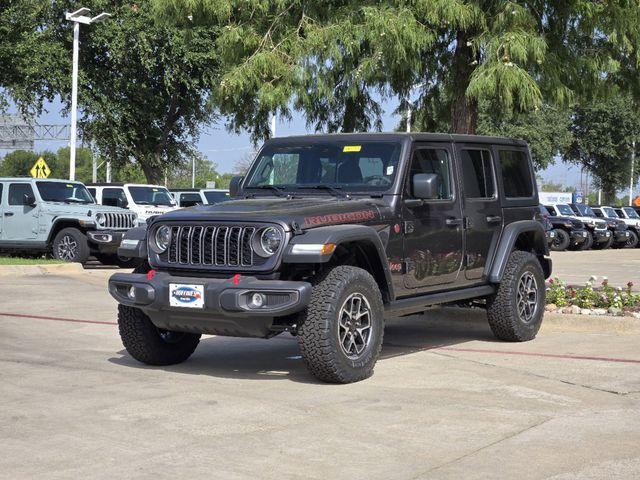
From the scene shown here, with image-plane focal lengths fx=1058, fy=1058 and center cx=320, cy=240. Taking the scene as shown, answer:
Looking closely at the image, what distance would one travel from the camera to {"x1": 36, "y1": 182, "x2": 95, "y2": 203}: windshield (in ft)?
70.4

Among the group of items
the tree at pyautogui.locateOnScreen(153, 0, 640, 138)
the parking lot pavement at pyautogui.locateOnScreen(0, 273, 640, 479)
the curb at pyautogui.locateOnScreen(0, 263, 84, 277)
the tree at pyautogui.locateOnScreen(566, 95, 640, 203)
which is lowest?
the parking lot pavement at pyautogui.locateOnScreen(0, 273, 640, 479)

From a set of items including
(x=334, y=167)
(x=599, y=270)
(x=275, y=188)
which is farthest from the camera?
(x=599, y=270)

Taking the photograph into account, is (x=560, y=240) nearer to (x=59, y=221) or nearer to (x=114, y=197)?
(x=114, y=197)

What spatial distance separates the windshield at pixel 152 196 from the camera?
25.0m

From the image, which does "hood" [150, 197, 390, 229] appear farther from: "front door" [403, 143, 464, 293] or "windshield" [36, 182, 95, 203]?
"windshield" [36, 182, 95, 203]

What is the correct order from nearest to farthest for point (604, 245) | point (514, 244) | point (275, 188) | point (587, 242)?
point (275, 188) → point (514, 244) → point (587, 242) → point (604, 245)

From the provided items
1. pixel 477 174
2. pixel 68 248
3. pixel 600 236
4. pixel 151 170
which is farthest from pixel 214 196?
pixel 477 174

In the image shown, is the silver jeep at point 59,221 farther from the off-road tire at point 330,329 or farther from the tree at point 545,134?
the tree at point 545,134

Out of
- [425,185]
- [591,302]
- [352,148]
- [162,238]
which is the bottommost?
[591,302]

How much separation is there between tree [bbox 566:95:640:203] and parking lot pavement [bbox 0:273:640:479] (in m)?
50.3

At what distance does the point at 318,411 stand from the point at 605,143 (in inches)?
2246

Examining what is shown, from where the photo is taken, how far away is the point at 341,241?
25.1 ft

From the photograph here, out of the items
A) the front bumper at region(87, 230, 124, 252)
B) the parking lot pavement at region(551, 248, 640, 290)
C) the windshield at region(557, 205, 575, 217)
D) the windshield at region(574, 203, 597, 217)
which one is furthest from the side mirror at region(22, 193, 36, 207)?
the windshield at region(574, 203, 597, 217)

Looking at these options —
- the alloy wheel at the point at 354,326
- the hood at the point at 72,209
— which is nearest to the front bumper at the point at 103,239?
the hood at the point at 72,209
